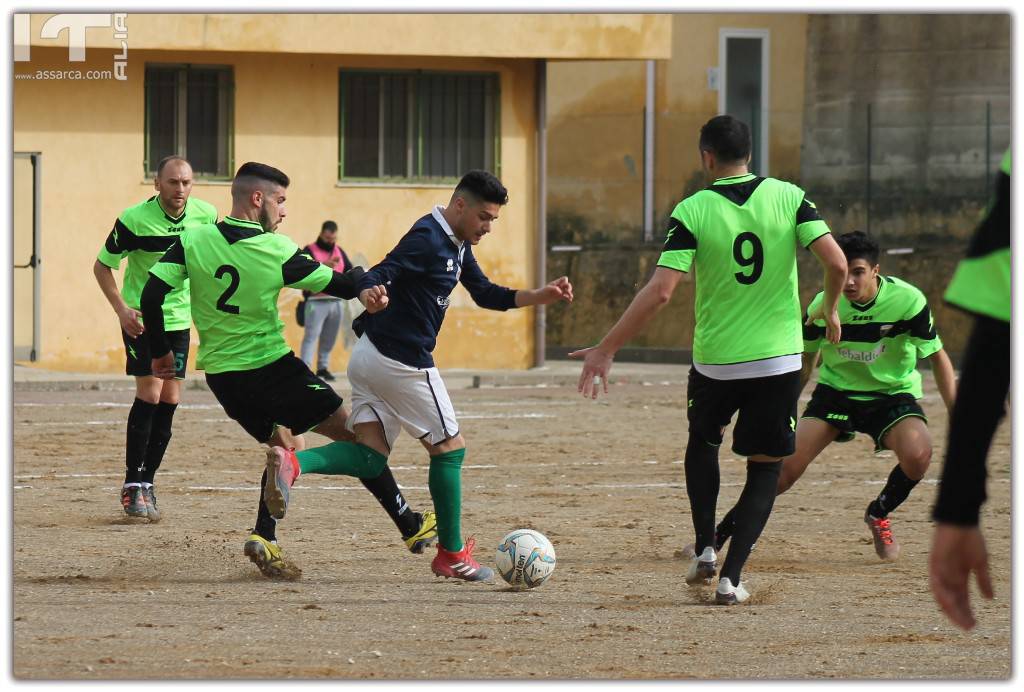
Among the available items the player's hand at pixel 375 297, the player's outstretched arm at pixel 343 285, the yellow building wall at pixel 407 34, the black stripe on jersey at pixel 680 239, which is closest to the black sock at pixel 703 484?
the black stripe on jersey at pixel 680 239

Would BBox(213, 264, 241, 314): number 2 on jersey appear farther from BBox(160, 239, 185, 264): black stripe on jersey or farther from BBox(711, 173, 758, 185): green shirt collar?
BBox(711, 173, 758, 185): green shirt collar

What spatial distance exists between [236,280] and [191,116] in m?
14.1

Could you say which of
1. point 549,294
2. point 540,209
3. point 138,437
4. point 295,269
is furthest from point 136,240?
point 540,209

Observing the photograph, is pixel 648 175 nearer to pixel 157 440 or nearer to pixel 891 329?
pixel 157 440

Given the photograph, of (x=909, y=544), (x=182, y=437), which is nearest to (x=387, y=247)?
(x=182, y=437)

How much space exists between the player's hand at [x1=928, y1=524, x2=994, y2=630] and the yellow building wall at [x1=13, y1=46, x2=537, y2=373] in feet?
60.6

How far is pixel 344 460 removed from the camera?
293 inches

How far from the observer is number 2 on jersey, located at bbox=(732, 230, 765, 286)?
6.93m

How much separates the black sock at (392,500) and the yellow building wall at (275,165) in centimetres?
1367

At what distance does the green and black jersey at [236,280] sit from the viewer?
24.8ft

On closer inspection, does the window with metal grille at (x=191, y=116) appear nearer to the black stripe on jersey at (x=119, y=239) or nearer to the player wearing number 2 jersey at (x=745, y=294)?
the black stripe on jersey at (x=119, y=239)

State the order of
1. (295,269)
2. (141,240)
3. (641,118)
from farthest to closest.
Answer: (641,118) < (141,240) < (295,269)

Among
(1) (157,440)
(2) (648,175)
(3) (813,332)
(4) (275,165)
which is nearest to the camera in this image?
(3) (813,332)

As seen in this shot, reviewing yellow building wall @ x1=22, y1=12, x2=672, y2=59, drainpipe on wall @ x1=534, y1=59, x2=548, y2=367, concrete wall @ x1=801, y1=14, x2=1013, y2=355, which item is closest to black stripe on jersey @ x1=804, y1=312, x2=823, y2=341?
yellow building wall @ x1=22, y1=12, x2=672, y2=59
